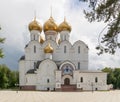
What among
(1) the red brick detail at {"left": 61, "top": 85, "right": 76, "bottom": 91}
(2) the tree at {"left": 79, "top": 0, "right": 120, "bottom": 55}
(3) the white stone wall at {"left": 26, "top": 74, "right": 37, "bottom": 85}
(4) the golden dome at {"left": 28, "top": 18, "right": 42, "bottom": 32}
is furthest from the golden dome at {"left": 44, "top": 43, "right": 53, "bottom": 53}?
(2) the tree at {"left": 79, "top": 0, "right": 120, "bottom": 55}

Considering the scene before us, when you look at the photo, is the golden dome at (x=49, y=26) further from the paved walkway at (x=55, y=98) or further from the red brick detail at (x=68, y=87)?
the paved walkway at (x=55, y=98)

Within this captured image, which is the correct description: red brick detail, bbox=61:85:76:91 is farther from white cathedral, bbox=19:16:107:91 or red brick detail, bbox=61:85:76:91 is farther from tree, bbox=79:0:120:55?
tree, bbox=79:0:120:55

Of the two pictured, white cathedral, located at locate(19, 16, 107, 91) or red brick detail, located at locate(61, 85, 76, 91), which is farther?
white cathedral, located at locate(19, 16, 107, 91)

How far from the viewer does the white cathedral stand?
236ft

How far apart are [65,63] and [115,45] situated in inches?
2164

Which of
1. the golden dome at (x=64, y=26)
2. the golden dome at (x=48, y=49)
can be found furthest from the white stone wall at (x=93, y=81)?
the golden dome at (x=64, y=26)

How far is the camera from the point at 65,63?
72438 millimetres

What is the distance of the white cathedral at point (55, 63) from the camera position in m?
72.1

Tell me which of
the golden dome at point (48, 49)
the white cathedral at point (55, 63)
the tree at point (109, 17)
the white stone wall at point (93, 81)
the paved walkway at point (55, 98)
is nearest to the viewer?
the tree at point (109, 17)

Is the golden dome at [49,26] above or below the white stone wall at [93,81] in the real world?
above

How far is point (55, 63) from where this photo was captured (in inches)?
2876

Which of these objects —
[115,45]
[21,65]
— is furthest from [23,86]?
[115,45]

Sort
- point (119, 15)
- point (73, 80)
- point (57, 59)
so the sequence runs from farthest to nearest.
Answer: point (57, 59) → point (73, 80) → point (119, 15)

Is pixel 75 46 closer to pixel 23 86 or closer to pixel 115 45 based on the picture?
pixel 23 86
